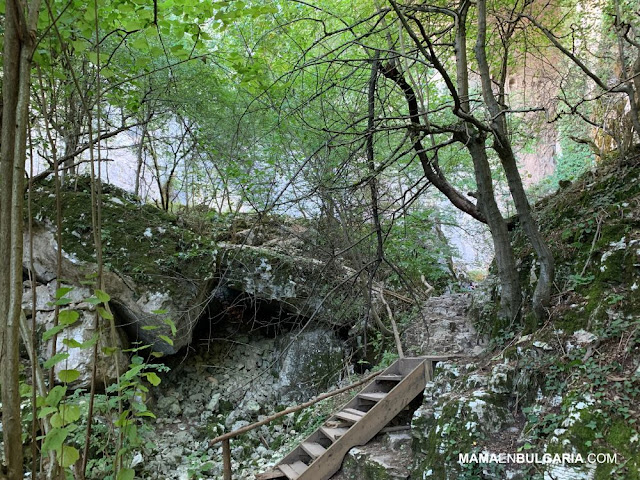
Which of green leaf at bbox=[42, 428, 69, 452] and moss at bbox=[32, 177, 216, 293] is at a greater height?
moss at bbox=[32, 177, 216, 293]

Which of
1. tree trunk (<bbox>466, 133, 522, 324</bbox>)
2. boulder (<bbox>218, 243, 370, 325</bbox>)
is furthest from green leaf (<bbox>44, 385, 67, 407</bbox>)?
boulder (<bbox>218, 243, 370, 325</bbox>)

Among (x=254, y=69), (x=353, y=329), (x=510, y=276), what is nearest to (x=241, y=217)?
(x=353, y=329)

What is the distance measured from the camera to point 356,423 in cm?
404

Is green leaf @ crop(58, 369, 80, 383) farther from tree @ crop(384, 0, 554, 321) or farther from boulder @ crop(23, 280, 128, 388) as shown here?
boulder @ crop(23, 280, 128, 388)

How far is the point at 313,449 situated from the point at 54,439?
365cm

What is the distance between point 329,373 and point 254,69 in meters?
5.04

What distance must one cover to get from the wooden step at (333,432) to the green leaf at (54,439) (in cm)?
342

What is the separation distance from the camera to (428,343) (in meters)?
5.15

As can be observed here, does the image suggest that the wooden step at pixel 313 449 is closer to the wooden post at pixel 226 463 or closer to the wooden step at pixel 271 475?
the wooden step at pixel 271 475

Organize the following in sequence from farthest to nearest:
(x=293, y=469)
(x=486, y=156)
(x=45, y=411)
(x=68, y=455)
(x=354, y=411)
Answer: (x=354, y=411) → (x=293, y=469) → (x=486, y=156) → (x=68, y=455) → (x=45, y=411)

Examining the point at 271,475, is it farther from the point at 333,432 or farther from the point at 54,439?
the point at 54,439

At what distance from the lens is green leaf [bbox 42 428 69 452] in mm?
1019

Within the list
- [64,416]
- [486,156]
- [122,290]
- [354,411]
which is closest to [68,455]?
[64,416]

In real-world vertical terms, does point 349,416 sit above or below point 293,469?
above
